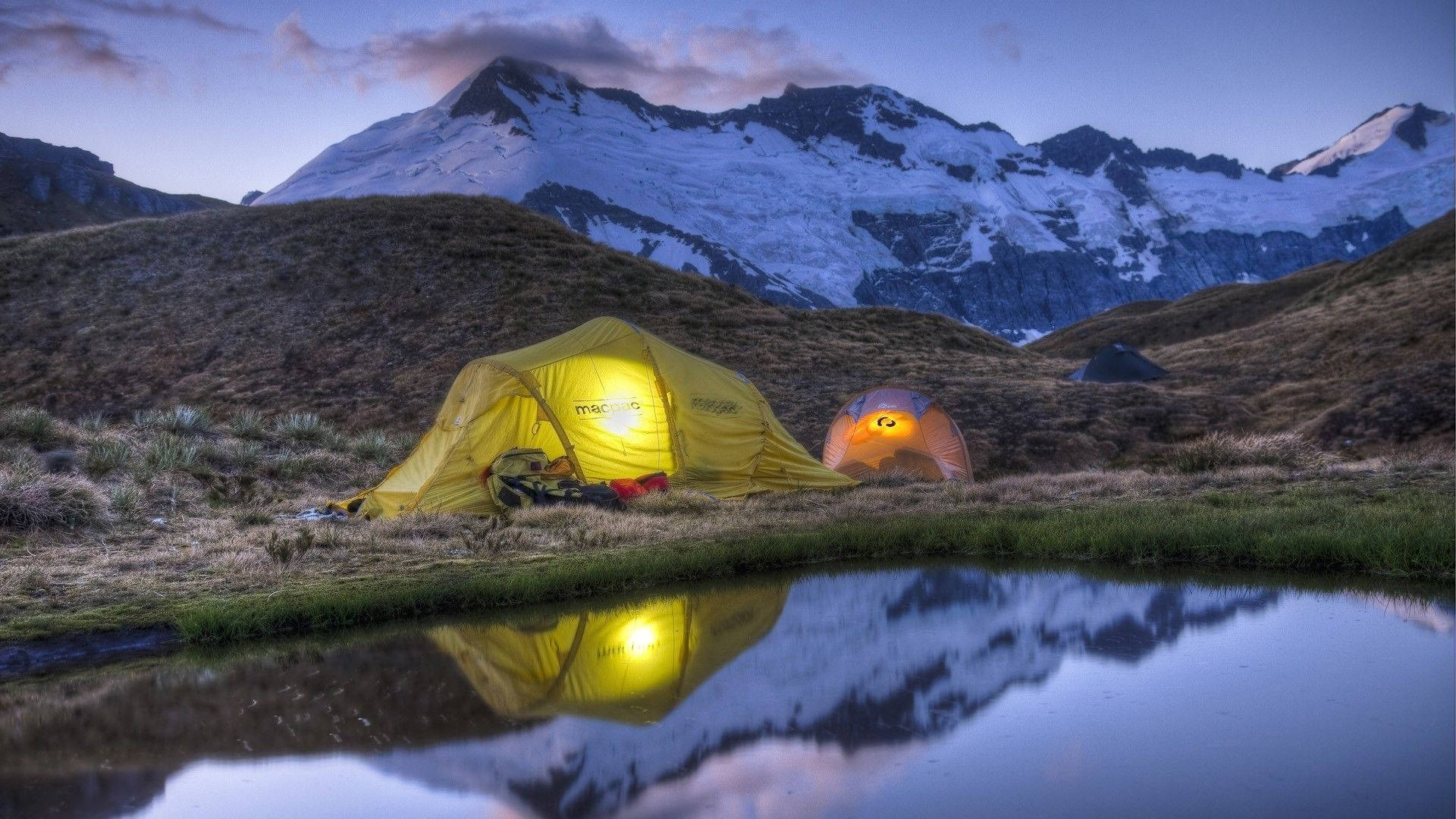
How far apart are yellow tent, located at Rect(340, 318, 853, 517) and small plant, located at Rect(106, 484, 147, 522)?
10.2 ft

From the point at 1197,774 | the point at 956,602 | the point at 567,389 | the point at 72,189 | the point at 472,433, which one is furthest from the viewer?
the point at 72,189

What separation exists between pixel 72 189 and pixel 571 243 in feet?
441

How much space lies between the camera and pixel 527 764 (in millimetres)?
5668

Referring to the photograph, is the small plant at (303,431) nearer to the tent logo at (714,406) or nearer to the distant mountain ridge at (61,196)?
the tent logo at (714,406)

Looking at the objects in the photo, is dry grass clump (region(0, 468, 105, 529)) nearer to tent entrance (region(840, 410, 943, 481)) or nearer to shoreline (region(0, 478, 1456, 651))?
shoreline (region(0, 478, 1456, 651))

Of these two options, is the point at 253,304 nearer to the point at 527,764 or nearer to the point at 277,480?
the point at 277,480

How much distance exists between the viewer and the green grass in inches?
366

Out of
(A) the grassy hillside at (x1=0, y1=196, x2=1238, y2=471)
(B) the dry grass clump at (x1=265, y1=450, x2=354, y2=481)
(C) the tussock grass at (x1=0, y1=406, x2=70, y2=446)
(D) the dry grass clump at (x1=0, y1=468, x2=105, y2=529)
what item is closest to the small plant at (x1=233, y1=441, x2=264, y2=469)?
(B) the dry grass clump at (x1=265, y1=450, x2=354, y2=481)

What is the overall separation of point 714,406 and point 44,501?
34.9 ft

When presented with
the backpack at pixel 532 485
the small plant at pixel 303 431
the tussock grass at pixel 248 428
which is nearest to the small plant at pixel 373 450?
the small plant at pixel 303 431

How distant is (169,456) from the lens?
16.6m

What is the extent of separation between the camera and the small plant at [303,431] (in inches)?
848

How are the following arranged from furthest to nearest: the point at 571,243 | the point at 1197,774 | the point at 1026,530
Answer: the point at 571,243
the point at 1026,530
the point at 1197,774

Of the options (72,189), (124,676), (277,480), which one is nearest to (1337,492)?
(124,676)
